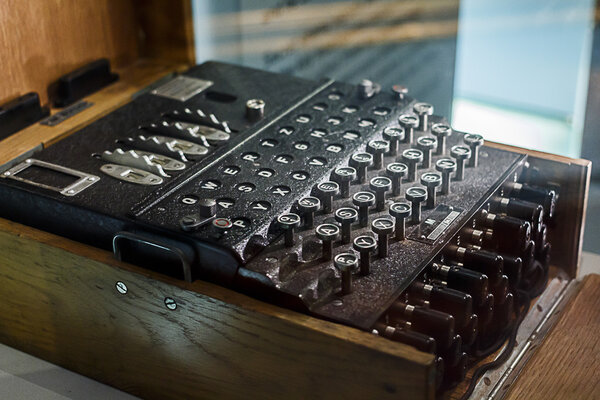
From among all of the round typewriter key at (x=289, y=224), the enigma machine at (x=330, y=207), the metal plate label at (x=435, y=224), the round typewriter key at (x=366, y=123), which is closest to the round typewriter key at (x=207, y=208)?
the enigma machine at (x=330, y=207)

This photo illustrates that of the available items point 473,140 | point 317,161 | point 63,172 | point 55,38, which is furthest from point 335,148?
point 55,38

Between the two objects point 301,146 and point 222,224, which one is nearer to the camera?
point 222,224

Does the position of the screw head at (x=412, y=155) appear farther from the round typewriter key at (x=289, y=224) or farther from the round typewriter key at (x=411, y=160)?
the round typewriter key at (x=289, y=224)

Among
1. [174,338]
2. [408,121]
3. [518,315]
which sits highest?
[408,121]

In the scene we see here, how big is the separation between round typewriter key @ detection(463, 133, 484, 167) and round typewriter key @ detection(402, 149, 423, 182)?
0.33 feet

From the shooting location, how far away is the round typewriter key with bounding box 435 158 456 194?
161 centimetres

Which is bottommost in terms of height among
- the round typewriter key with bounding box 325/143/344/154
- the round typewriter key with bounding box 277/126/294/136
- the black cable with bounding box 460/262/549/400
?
the black cable with bounding box 460/262/549/400

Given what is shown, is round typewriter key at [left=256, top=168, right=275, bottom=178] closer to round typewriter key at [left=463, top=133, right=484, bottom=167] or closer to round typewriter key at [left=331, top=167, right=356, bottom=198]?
round typewriter key at [left=331, top=167, right=356, bottom=198]

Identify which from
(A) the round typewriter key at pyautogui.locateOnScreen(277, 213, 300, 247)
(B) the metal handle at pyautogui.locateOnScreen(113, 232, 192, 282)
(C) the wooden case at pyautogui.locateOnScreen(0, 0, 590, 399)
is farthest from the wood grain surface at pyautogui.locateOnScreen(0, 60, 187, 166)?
(A) the round typewriter key at pyautogui.locateOnScreen(277, 213, 300, 247)

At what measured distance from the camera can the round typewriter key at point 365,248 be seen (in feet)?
4.59

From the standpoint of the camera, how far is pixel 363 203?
1500 mm

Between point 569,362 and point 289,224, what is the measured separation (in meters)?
0.55

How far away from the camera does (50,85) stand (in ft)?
6.64

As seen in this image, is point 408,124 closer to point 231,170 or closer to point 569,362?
point 231,170
